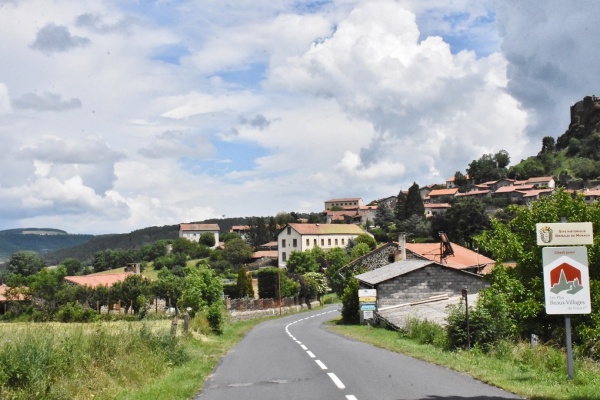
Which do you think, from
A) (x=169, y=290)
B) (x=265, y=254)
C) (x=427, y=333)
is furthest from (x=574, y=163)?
(x=427, y=333)

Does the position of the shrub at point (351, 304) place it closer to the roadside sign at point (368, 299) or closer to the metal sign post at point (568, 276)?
the roadside sign at point (368, 299)

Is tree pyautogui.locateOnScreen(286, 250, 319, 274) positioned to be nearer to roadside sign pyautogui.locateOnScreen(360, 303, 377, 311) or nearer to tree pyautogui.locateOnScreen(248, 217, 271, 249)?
tree pyautogui.locateOnScreen(248, 217, 271, 249)

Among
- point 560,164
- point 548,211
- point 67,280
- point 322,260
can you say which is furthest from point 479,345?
point 560,164

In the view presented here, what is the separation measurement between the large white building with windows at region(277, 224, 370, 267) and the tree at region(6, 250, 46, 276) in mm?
61041

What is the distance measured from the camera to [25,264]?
520ft

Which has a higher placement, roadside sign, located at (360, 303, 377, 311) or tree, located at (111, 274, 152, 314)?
roadside sign, located at (360, 303, 377, 311)

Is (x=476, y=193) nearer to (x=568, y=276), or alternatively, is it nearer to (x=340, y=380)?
(x=568, y=276)

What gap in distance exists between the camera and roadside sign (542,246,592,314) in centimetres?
1291

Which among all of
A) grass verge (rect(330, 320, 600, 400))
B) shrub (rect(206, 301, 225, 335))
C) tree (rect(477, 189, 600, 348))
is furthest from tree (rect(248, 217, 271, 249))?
grass verge (rect(330, 320, 600, 400))

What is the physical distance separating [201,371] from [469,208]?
98403 mm

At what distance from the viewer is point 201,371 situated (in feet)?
57.0

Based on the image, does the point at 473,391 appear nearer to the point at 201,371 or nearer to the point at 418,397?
the point at 418,397

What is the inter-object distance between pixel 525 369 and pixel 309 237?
411 ft

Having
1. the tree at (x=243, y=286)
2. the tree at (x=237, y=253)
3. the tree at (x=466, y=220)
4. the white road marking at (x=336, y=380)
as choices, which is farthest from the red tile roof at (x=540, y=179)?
the white road marking at (x=336, y=380)
